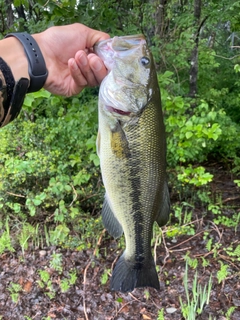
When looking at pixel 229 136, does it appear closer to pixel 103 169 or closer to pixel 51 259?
pixel 51 259

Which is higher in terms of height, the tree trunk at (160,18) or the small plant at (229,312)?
the tree trunk at (160,18)

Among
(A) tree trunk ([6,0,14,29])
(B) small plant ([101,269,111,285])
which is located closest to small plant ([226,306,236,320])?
(B) small plant ([101,269,111,285])

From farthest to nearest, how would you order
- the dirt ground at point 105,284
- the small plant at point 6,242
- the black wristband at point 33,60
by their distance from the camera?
the small plant at point 6,242, the dirt ground at point 105,284, the black wristband at point 33,60

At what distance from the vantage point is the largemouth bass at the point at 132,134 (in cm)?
163

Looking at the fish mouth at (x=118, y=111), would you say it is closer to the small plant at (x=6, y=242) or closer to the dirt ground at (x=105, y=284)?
the dirt ground at (x=105, y=284)

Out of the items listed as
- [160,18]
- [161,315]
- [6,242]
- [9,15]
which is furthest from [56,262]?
[9,15]

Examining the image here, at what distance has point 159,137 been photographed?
5.38 ft

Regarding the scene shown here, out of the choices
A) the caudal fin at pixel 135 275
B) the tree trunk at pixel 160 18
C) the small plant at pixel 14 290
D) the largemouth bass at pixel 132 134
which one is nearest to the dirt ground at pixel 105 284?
the small plant at pixel 14 290

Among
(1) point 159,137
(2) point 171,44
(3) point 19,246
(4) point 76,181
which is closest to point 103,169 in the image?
(1) point 159,137

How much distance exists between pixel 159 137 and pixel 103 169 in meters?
0.33

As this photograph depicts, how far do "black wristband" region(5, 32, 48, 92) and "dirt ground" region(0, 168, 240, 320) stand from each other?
81.2 inches

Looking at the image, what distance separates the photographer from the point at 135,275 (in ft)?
6.33

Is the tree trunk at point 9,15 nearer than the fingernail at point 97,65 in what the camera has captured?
No

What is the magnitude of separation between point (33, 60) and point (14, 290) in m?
2.28
